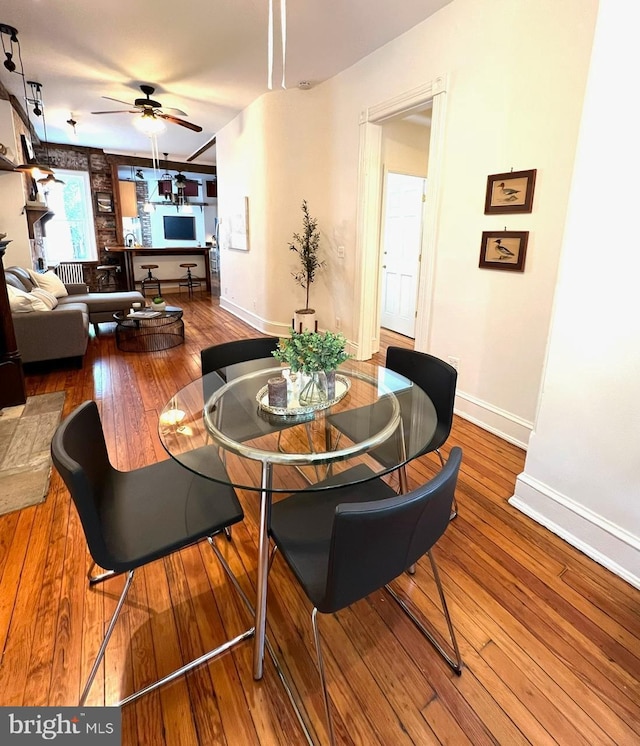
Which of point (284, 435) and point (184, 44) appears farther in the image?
point (184, 44)

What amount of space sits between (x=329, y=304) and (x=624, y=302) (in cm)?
349

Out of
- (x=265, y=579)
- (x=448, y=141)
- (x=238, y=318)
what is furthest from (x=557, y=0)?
(x=238, y=318)

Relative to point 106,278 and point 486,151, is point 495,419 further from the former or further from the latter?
point 106,278

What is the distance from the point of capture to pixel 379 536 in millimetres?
966

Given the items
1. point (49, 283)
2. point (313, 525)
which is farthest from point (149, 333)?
point (313, 525)

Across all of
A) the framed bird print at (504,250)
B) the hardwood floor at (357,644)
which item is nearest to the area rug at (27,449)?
the hardwood floor at (357,644)

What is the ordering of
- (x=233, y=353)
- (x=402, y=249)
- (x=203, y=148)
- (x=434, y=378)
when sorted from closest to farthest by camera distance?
(x=434, y=378)
(x=233, y=353)
(x=402, y=249)
(x=203, y=148)

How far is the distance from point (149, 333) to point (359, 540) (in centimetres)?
517

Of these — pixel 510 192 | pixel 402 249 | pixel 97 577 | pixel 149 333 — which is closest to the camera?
pixel 97 577

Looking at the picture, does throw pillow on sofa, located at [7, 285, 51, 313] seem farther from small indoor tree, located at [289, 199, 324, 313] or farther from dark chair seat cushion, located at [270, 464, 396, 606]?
dark chair seat cushion, located at [270, 464, 396, 606]

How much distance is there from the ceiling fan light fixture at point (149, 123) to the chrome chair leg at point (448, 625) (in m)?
5.05

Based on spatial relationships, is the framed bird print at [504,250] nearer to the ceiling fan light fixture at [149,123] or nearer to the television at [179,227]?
the ceiling fan light fixture at [149,123]

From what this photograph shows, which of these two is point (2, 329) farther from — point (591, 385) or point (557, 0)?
point (557, 0)

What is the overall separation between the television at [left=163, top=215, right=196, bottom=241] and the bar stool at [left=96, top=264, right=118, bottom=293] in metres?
1.58
